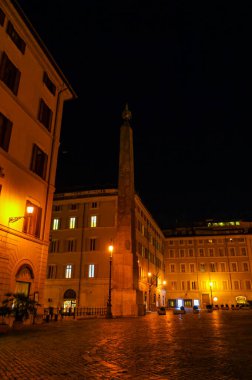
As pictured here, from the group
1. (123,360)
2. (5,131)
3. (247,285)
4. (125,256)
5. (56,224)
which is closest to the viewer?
(123,360)

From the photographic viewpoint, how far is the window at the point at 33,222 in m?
17.8

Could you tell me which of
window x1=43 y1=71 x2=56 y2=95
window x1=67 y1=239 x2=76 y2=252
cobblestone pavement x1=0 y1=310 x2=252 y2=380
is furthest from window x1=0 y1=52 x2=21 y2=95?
window x1=67 y1=239 x2=76 y2=252

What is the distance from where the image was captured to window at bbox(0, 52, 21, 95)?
55.8 feet

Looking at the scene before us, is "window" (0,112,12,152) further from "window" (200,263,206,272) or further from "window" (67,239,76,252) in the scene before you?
"window" (200,263,206,272)

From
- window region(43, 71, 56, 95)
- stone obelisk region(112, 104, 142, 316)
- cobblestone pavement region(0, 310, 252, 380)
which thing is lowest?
cobblestone pavement region(0, 310, 252, 380)

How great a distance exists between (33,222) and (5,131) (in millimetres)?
5243

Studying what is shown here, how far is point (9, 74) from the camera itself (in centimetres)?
1759

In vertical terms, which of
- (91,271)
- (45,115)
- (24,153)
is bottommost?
(91,271)

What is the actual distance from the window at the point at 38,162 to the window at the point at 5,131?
231 centimetres

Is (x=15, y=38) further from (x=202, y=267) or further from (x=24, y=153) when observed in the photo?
(x=202, y=267)

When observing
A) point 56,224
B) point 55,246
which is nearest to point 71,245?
point 55,246

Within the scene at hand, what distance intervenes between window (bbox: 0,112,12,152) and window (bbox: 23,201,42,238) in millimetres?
3372

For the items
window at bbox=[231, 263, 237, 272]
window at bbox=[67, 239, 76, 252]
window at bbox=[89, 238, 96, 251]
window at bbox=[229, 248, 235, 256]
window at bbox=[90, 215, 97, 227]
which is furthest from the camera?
window at bbox=[229, 248, 235, 256]

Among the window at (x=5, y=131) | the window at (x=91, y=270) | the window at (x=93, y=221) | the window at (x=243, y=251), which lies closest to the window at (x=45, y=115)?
the window at (x=5, y=131)
